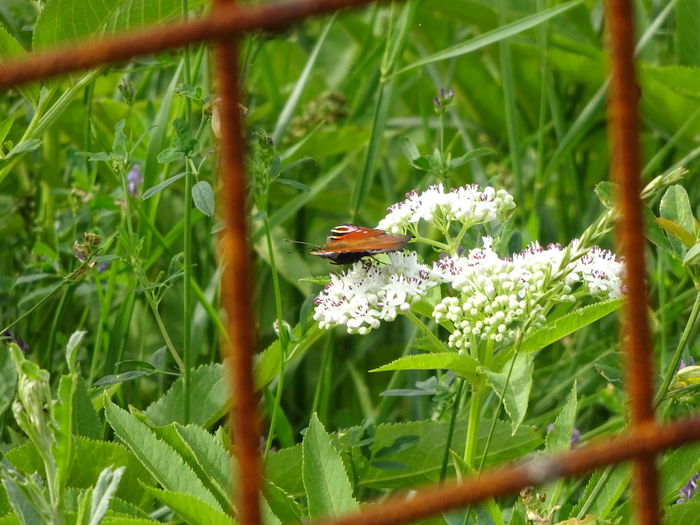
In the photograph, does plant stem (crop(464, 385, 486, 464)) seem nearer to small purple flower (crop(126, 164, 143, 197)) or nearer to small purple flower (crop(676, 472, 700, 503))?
small purple flower (crop(676, 472, 700, 503))

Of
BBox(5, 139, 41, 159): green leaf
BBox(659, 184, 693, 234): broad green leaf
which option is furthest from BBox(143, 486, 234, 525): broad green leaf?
BBox(659, 184, 693, 234): broad green leaf

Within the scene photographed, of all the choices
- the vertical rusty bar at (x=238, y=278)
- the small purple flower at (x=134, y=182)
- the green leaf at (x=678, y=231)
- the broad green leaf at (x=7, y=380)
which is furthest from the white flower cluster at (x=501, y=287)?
the small purple flower at (x=134, y=182)

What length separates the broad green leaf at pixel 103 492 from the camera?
→ 0.94 metres

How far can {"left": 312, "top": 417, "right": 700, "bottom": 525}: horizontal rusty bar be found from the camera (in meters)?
0.64

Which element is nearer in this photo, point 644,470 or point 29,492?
point 644,470

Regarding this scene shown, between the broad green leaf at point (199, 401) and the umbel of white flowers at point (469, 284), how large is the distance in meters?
0.30

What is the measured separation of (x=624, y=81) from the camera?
0.70m

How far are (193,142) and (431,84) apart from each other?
1568 mm

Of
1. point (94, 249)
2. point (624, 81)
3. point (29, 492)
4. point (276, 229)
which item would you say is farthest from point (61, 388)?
point (276, 229)

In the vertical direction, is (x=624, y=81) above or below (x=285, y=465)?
above

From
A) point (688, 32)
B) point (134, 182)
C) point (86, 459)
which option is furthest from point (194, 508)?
point (688, 32)

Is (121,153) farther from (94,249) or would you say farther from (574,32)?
(574,32)

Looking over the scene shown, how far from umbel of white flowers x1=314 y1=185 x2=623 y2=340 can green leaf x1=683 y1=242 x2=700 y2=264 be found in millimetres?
122

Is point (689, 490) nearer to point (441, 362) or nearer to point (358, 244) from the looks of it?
point (441, 362)
